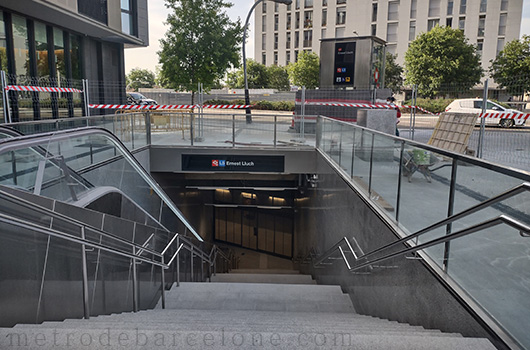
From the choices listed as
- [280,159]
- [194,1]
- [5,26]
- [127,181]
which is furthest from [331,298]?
[194,1]

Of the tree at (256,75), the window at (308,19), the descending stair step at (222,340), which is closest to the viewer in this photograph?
the descending stair step at (222,340)

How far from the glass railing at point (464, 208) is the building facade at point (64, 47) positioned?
1155 cm

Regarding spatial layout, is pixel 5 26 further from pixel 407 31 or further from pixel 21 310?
pixel 407 31

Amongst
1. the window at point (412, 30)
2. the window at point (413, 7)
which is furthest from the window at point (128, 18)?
the window at point (413, 7)

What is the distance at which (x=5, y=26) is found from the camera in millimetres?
13312

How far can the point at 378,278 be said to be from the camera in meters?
5.44

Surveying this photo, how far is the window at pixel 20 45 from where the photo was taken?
13.8m

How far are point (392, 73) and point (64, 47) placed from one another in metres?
43.5

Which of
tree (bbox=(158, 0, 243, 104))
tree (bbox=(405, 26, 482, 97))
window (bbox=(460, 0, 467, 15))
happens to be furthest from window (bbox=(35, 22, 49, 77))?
window (bbox=(460, 0, 467, 15))

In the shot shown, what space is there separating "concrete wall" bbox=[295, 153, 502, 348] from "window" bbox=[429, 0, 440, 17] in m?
51.2

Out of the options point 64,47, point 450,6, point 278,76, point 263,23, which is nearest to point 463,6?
point 450,6

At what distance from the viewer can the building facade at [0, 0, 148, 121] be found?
13.4 m

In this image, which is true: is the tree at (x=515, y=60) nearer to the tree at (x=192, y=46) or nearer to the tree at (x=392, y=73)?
the tree at (x=392, y=73)

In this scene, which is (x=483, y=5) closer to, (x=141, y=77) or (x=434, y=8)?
(x=434, y=8)
